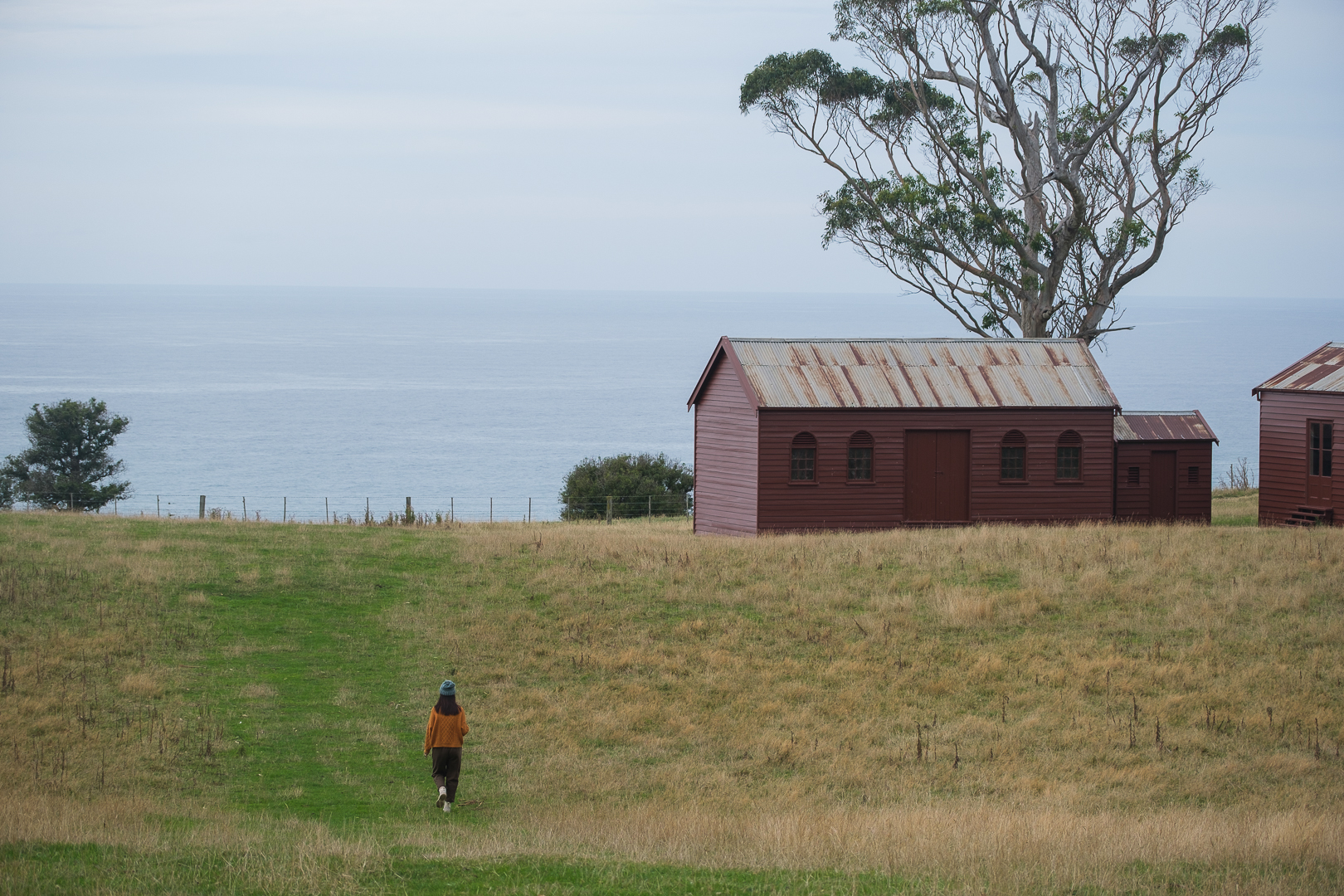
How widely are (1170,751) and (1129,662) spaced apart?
322 cm

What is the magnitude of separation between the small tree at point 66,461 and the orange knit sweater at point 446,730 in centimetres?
5260

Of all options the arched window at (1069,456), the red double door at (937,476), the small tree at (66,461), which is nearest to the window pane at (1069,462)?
the arched window at (1069,456)

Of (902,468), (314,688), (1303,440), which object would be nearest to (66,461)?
(902,468)

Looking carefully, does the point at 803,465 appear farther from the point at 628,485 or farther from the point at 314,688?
the point at 628,485

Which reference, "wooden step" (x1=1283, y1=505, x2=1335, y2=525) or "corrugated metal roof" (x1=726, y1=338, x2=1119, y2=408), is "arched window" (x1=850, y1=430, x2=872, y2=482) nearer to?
"corrugated metal roof" (x1=726, y1=338, x2=1119, y2=408)

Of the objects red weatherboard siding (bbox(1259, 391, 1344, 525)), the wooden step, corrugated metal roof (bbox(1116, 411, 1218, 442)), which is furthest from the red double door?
the wooden step

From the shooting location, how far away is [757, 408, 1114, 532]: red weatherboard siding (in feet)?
107

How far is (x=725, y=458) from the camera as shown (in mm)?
34031

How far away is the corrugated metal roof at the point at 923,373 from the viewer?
33250 mm

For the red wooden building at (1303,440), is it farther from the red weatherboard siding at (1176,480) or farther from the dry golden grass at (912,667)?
the dry golden grass at (912,667)

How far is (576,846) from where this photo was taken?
502 inches

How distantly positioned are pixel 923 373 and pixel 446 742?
2238cm

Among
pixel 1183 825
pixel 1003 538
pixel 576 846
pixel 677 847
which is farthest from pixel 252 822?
pixel 1003 538

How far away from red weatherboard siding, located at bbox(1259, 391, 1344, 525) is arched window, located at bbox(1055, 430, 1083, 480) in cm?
455
